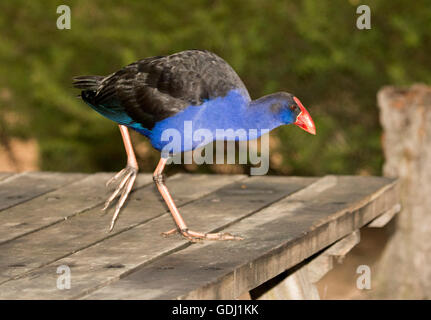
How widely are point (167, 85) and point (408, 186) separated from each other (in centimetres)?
246

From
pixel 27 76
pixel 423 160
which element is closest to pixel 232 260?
pixel 423 160

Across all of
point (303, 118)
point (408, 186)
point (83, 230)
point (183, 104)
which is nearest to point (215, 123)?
point (183, 104)

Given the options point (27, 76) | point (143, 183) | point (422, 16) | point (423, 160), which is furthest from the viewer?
point (27, 76)

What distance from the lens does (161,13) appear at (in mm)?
7777

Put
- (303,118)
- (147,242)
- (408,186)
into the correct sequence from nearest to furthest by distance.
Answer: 1. (147,242)
2. (303,118)
3. (408,186)

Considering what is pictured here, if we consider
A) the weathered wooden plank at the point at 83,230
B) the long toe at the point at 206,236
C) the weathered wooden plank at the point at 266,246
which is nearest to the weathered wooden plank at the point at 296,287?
the weathered wooden plank at the point at 266,246

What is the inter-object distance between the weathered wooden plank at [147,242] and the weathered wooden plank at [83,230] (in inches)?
2.3

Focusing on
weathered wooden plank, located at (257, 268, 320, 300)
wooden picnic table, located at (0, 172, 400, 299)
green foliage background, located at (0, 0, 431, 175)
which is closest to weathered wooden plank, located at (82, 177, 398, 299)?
wooden picnic table, located at (0, 172, 400, 299)

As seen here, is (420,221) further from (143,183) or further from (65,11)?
(65,11)

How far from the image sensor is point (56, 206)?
4.64 m

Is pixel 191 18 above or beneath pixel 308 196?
above

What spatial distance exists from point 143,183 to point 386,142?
185cm

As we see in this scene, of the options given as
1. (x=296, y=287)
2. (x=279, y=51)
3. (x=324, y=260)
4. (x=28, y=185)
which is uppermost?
(x=279, y=51)

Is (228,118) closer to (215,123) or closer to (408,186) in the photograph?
(215,123)
